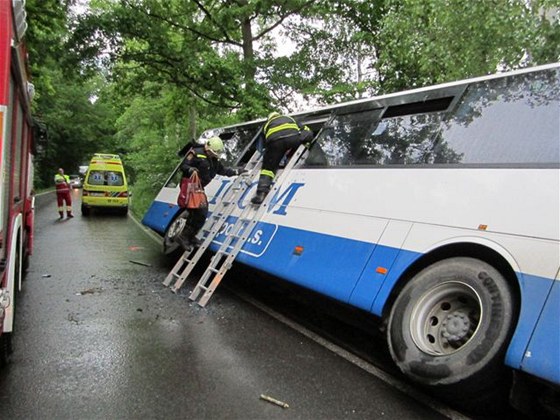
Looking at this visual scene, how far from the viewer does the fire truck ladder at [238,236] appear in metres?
5.52

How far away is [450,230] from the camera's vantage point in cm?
346

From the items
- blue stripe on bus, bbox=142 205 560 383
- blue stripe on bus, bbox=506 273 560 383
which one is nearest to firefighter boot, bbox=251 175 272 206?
blue stripe on bus, bbox=142 205 560 383

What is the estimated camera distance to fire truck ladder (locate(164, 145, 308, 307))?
5516 millimetres

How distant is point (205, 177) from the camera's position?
22.5 ft

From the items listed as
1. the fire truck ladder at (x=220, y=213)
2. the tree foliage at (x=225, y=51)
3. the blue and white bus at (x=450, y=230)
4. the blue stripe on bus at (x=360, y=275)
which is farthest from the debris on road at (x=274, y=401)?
the tree foliage at (x=225, y=51)

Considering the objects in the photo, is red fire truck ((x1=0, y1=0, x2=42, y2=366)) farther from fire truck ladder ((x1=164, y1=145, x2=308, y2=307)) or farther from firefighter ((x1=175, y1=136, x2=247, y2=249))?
firefighter ((x1=175, y1=136, x2=247, y2=249))

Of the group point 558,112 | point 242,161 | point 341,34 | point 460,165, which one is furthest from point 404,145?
point 341,34

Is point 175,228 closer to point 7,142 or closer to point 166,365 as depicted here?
point 166,365

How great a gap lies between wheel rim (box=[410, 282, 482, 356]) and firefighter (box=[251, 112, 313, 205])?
269 centimetres

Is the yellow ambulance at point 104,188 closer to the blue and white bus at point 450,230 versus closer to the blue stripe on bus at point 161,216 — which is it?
the blue stripe on bus at point 161,216

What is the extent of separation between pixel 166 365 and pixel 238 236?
2.17m

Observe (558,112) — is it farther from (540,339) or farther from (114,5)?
(114,5)

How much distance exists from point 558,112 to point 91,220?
15305 mm

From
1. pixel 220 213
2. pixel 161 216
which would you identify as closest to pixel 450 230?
pixel 220 213
